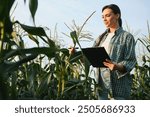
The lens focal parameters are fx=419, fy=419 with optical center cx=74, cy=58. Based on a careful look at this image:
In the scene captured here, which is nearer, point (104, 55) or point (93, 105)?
point (93, 105)

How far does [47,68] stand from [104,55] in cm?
131

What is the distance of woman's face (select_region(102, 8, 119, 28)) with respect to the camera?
3.63 m

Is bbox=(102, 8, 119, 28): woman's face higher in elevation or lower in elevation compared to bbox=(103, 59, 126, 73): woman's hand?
higher

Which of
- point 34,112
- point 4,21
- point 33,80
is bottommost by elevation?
point 34,112

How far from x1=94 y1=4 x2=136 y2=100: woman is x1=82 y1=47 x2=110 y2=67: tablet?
0.34ft

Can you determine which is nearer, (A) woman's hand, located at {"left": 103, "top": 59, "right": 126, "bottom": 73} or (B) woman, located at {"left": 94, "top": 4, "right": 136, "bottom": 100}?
(A) woman's hand, located at {"left": 103, "top": 59, "right": 126, "bottom": 73}

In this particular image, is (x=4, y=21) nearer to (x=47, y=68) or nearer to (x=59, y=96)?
(x=59, y=96)

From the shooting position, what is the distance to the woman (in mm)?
3625

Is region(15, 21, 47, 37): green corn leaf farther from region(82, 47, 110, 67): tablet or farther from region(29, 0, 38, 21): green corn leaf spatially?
region(82, 47, 110, 67): tablet

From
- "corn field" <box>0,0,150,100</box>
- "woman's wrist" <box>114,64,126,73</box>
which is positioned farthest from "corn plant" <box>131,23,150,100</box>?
"woman's wrist" <box>114,64,126,73</box>

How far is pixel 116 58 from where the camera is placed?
3.69 meters

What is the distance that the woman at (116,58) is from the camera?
3625mm

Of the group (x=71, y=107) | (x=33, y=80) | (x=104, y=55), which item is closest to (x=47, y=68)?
(x=33, y=80)

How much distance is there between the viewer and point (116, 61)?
12.1 feet
